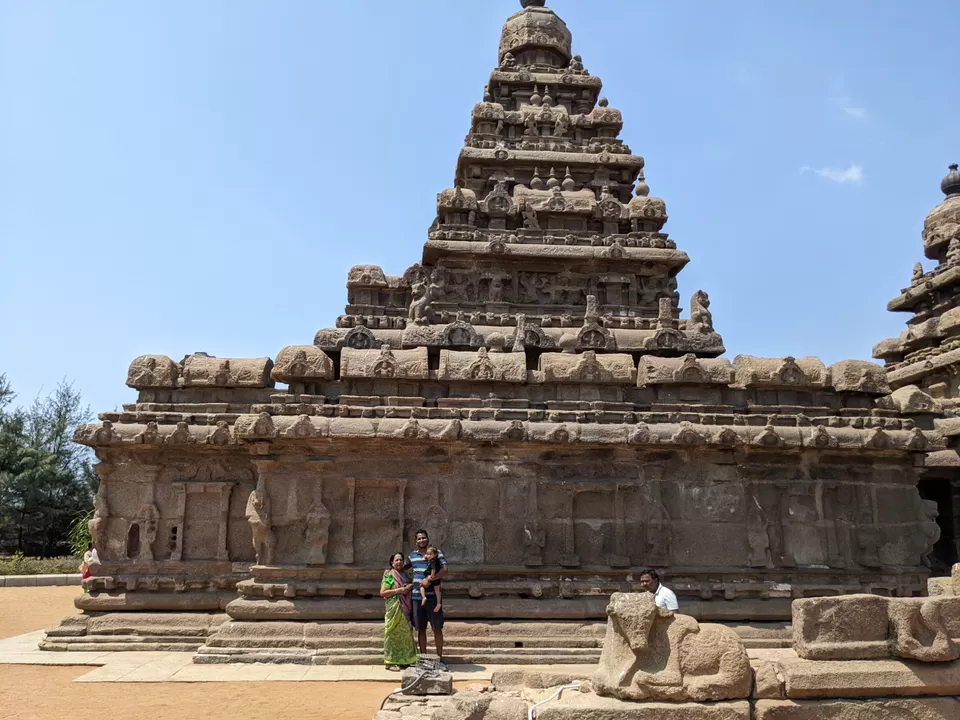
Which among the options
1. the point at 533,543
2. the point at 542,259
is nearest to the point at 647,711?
the point at 533,543

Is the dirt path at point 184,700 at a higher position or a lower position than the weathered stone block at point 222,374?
lower

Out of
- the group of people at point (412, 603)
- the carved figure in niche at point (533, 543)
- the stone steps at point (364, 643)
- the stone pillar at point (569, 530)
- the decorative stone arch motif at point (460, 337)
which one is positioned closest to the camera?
the group of people at point (412, 603)

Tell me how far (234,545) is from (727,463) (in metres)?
8.38

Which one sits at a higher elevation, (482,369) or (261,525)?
(482,369)

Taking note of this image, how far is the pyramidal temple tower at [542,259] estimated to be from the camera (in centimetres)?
1650

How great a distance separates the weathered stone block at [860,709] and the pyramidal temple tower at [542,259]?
877cm

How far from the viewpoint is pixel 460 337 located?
14.4m

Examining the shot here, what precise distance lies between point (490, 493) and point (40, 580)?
18567 mm

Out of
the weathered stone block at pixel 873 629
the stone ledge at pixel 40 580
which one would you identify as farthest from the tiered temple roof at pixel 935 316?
the stone ledge at pixel 40 580

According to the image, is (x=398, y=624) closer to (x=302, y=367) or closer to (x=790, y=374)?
(x=302, y=367)

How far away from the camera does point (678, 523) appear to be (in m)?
12.3

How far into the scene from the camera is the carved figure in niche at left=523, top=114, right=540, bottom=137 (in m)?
21.5

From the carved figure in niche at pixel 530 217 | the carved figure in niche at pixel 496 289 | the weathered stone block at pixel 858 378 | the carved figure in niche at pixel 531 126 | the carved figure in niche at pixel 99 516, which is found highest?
the carved figure in niche at pixel 531 126

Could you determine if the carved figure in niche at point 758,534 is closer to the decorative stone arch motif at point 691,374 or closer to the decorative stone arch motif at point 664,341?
the decorative stone arch motif at point 691,374
